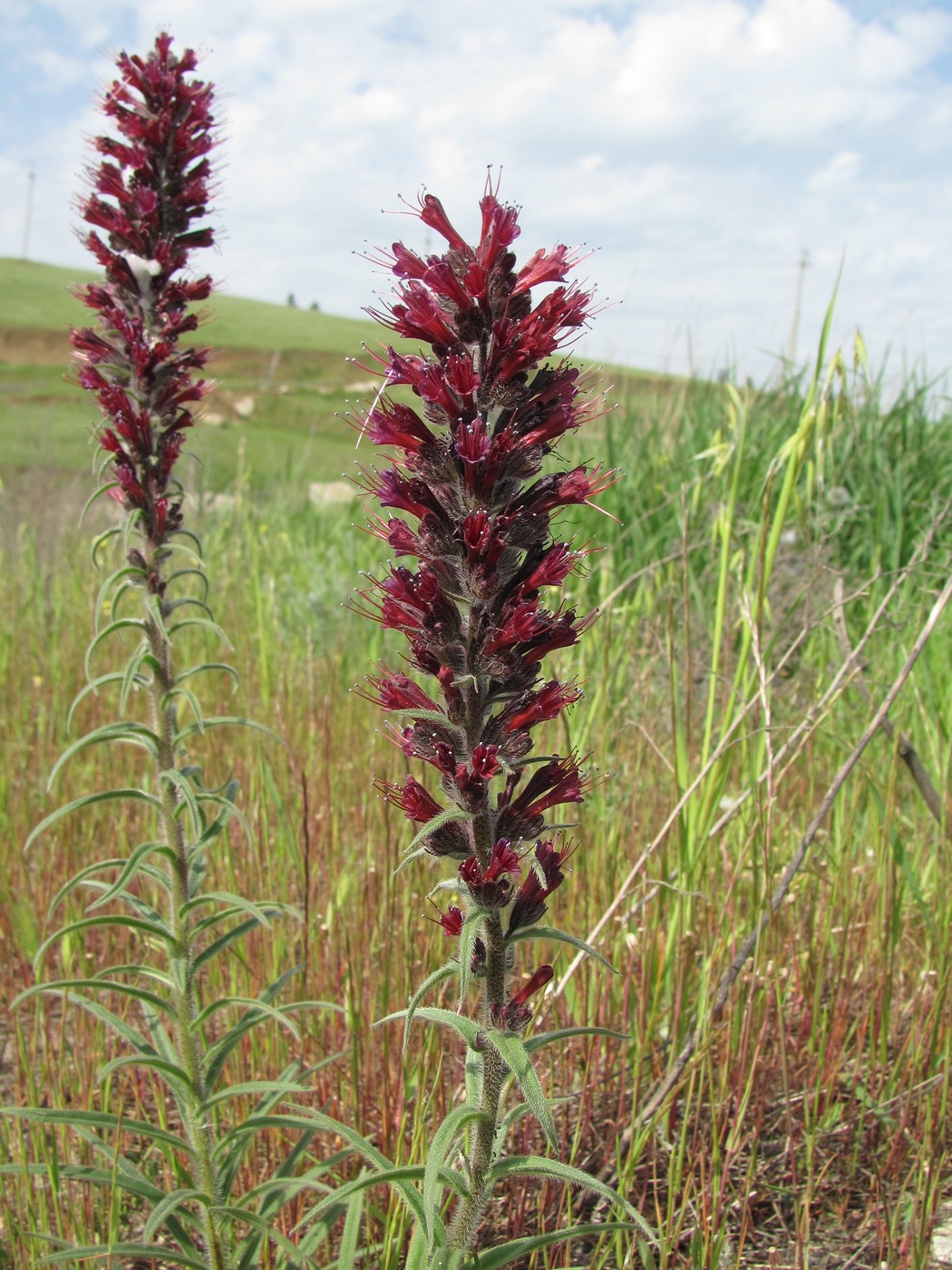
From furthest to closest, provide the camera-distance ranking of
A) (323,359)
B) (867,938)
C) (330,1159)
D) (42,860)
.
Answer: (323,359)
(42,860)
(867,938)
(330,1159)

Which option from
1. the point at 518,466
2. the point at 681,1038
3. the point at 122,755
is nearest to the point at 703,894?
the point at 681,1038

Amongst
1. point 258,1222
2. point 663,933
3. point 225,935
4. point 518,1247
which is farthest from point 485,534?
point 663,933

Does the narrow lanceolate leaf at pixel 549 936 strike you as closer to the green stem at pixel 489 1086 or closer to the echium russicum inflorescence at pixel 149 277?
the green stem at pixel 489 1086

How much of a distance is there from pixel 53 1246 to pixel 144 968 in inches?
30.2

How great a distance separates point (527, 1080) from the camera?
1.47 m

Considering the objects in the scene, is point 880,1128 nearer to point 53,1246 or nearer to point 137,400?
point 53,1246

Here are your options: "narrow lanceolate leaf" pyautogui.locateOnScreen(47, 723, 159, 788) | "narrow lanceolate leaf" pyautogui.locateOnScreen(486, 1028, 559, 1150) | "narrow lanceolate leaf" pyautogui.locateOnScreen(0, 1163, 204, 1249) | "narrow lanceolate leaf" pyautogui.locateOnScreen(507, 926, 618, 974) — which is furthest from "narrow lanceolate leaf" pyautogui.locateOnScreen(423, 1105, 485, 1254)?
"narrow lanceolate leaf" pyautogui.locateOnScreen(47, 723, 159, 788)

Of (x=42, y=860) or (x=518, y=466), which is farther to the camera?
(x=42, y=860)

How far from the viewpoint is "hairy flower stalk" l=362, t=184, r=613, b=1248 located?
5.09 feet

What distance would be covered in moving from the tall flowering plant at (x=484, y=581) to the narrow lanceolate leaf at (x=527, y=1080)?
0.08 feet

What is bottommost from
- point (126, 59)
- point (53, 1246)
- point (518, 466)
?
point (53, 1246)

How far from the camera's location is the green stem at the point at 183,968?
2.29m

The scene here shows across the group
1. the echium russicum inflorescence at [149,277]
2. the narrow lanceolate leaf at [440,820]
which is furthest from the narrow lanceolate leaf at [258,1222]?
the echium russicum inflorescence at [149,277]

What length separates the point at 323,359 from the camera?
7481 centimetres
